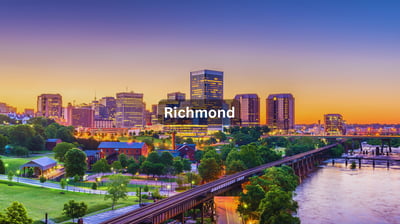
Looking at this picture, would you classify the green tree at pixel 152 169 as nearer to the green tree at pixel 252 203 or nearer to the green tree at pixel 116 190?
the green tree at pixel 116 190

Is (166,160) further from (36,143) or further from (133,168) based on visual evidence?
(36,143)

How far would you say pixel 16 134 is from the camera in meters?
133

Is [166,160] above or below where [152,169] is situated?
above

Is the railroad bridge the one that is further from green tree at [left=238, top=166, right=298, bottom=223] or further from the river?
the river

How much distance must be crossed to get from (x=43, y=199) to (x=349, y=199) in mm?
66969

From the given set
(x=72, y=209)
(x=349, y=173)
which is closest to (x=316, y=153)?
(x=349, y=173)

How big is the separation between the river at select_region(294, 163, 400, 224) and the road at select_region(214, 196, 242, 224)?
40.2 feet

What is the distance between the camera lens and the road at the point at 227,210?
64.9 meters

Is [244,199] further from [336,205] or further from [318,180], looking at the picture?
[318,180]

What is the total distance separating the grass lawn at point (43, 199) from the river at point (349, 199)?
3698cm

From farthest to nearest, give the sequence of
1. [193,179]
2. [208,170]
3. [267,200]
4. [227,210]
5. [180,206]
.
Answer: [208,170] < [193,179] < [227,210] < [180,206] < [267,200]

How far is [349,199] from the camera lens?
3344 inches

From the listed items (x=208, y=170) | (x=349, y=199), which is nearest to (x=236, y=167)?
(x=208, y=170)

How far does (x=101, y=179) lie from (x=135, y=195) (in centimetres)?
2501
